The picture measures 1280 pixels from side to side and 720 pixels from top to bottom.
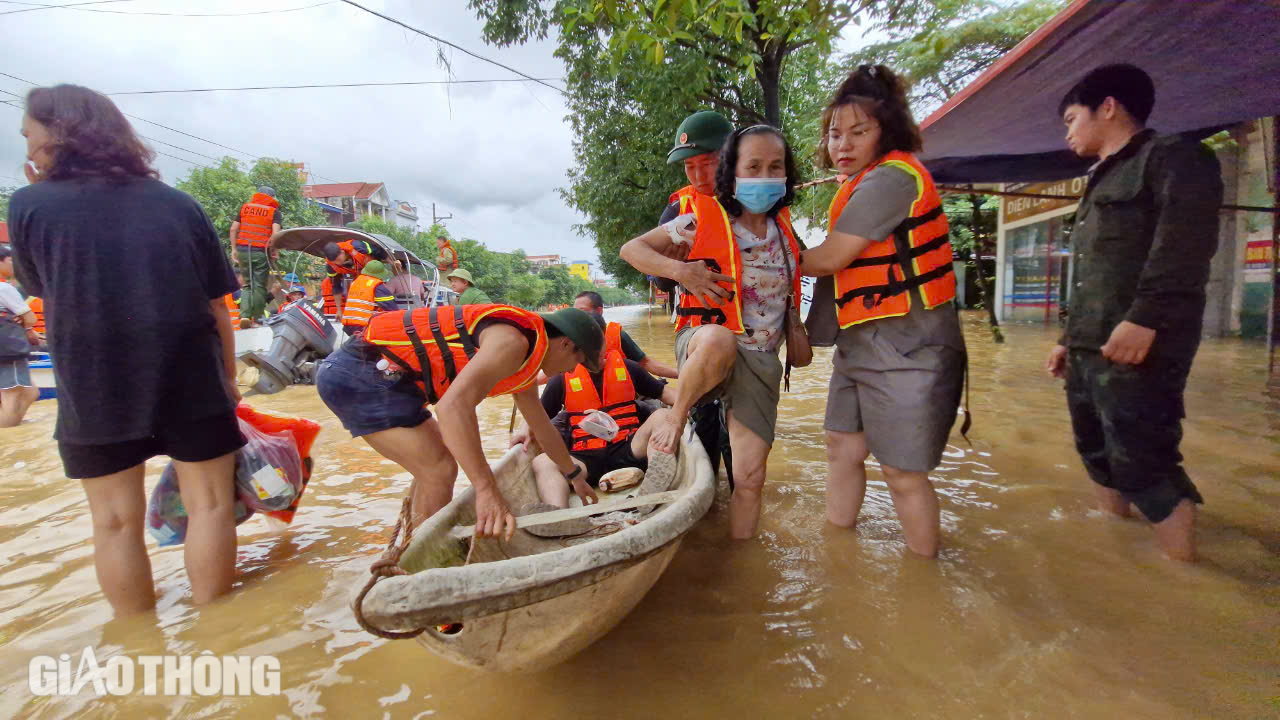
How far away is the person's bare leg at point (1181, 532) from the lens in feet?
7.15

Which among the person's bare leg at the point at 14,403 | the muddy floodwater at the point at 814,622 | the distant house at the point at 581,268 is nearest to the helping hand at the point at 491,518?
the muddy floodwater at the point at 814,622

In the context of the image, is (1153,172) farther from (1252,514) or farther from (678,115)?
(678,115)

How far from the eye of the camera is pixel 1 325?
4.85 m

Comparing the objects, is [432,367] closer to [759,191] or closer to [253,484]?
[253,484]

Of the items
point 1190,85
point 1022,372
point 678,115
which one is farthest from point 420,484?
point 678,115

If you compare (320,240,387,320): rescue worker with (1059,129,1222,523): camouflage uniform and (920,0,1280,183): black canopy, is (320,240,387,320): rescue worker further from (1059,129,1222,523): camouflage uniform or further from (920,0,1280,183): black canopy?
(1059,129,1222,523): camouflage uniform

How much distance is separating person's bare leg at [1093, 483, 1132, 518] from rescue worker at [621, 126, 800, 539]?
1.67m

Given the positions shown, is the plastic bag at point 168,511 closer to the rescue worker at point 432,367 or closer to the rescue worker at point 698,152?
the rescue worker at point 432,367

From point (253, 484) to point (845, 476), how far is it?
249 centimetres

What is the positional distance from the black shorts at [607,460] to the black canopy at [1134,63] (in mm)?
2789

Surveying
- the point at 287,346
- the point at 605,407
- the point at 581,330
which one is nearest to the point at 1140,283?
the point at 581,330

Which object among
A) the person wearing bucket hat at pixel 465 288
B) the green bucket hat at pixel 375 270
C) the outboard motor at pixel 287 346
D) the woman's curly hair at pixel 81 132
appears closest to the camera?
the woman's curly hair at pixel 81 132

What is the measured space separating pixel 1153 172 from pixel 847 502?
1.70 metres

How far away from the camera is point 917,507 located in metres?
2.29
